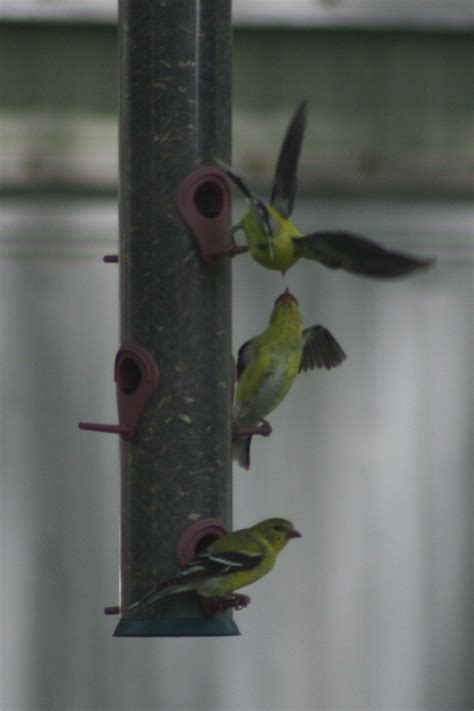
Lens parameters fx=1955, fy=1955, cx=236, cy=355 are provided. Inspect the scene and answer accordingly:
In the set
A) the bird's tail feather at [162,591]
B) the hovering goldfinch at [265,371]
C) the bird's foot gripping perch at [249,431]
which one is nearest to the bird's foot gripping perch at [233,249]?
the hovering goldfinch at [265,371]

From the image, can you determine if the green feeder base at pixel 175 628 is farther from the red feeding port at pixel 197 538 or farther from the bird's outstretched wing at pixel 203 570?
the red feeding port at pixel 197 538

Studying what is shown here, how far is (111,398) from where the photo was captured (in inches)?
427

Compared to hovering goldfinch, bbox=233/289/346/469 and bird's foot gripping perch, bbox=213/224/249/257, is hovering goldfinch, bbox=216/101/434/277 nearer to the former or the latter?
bird's foot gripping perch, bbox=213/224/249/257

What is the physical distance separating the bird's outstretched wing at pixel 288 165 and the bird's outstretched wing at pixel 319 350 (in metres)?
0.88

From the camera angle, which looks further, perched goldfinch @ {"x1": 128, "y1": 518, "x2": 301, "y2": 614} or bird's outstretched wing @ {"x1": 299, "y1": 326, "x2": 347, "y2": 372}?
bird's outstretched wing @ {"x1": 299, "y1": 326, "x2": 347, "y2": 372}

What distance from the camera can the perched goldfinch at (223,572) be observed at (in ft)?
20.6

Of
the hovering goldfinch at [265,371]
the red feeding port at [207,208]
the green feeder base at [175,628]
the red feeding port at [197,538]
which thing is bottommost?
the green feeder base at [175,628]

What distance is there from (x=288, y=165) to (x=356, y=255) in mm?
840

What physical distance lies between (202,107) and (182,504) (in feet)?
4.56

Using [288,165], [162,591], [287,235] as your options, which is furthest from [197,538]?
[288,165]

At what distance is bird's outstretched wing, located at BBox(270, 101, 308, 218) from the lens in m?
6.49

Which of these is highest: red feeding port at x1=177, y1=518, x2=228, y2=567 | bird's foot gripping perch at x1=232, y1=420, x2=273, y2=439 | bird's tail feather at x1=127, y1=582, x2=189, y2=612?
bird's foot gripping perch at x1=232, y1=420, x2=273, y2=439

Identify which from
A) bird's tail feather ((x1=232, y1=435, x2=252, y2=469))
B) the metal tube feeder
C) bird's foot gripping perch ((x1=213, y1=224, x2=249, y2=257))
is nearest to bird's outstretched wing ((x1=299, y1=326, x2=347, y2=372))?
bird's tail feather ((x1=232, y1=435, x2=252, y2=469))

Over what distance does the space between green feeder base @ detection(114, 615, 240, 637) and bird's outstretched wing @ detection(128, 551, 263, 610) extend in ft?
0.20
